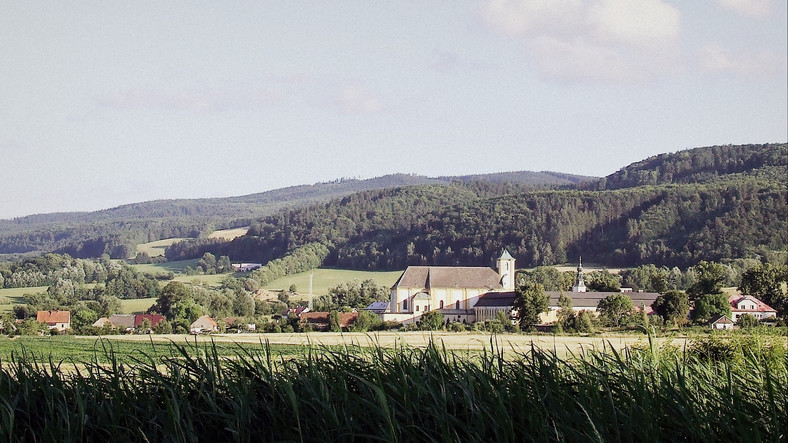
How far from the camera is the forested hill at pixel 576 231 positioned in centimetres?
14475

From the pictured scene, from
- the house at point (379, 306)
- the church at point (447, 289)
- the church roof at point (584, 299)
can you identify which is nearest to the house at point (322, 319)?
the church roof at point (584, 299)

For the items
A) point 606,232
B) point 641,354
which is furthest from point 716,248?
point 641,354

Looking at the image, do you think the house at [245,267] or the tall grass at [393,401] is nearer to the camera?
the tall grass at [393,401]

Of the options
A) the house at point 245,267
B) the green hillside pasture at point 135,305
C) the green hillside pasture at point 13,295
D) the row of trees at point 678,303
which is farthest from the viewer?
the house at point 245,267

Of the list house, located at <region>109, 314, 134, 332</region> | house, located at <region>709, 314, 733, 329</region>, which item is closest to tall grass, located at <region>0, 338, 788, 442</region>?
house, located at <region>709, 314, 733, 329</region>

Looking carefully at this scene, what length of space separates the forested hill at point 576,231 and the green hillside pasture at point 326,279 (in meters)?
8.56

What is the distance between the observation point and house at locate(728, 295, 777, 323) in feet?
280

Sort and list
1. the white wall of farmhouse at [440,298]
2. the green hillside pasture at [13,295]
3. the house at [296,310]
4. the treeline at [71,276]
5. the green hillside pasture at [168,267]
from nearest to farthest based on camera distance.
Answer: the green hillside pasture at [13,295]
the house at [296,310]
the treeline at [71,276]
the white wall of farmhouse at [440,298]
the green hillside pasture at [168,267]

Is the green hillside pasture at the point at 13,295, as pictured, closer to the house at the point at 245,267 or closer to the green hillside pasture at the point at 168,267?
the green hillside pasture at the point at 168,267

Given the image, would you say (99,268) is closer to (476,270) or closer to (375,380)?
(476,270)

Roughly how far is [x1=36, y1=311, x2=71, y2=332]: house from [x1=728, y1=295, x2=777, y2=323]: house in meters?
58.9

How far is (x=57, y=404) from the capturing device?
10055mm

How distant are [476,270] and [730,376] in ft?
353

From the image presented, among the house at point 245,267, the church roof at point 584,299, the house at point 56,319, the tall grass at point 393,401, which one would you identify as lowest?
the church roof at point 584,299
